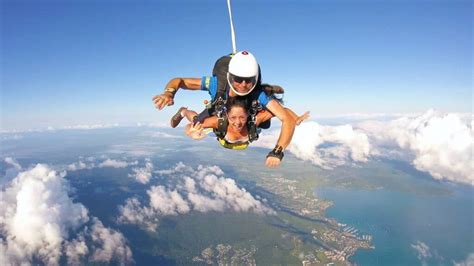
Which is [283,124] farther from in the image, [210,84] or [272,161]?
[210,84]

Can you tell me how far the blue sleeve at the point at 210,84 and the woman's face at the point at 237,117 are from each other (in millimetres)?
424

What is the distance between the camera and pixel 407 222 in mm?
127500

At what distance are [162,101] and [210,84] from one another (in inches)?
42.8

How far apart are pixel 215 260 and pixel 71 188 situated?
112m

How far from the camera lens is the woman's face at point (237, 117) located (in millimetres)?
4355

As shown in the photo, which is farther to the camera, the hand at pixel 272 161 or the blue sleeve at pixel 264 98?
the blue sleeve at pixel 264 98

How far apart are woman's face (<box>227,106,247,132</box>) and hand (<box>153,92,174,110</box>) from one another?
3.29 feet

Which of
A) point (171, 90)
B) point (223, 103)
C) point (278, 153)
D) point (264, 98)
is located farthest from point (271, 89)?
point (171, 90)

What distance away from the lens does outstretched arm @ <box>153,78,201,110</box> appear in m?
3.67

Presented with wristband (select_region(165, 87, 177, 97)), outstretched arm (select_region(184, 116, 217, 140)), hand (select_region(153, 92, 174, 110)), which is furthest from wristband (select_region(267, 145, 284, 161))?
wristband (select_region(165, 87, 177, 97))

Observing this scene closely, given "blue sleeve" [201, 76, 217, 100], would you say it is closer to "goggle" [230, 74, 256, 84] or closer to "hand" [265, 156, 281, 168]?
"goggle" [230, 74, 256, 84]

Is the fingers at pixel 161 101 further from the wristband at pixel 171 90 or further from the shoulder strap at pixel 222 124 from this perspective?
the shoulder strap at pixel 222 124

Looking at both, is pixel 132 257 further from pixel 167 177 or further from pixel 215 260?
pixel 167 177

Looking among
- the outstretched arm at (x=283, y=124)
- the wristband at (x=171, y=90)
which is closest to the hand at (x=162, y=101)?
the wristband at (x=171, y=90)
